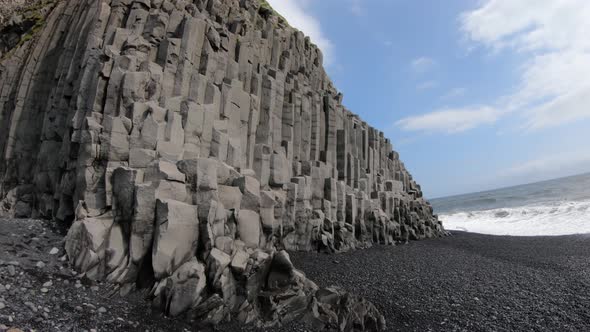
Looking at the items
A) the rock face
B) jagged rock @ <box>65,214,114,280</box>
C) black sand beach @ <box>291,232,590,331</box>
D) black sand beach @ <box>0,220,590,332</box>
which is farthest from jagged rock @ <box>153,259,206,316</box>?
black sand beach @ <box>291,232,590,331</box>

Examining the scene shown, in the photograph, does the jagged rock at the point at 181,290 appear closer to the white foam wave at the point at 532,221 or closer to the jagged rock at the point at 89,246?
the jagged rock at the point at 89,246

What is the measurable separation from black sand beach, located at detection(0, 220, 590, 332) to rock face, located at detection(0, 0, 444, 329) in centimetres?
58

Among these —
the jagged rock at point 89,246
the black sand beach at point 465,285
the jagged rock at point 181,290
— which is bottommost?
the black sand beach at point 465,285

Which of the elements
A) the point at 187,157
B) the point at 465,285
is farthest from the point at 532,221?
the point at 187,157

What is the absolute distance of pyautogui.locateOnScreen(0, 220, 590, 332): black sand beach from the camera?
5855 millimetres

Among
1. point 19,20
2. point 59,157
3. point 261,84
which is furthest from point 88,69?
point 19,20

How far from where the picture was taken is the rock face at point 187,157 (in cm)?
724

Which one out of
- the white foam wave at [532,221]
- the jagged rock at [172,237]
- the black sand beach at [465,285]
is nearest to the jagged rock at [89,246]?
the jagged rock at [172,237]

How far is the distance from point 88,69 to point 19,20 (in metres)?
11.0

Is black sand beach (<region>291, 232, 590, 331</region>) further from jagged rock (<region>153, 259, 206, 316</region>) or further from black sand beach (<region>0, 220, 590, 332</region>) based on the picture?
jagged rock (<region>153, 259, 206, 316</region>)

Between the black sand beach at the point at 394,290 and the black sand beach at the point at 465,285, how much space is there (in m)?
0.03

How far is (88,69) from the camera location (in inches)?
420

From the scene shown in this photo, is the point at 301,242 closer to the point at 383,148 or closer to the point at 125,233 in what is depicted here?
the point at 125,233

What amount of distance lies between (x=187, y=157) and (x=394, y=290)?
22.1 feet
